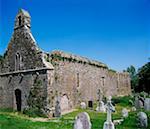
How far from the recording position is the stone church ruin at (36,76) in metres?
21.0

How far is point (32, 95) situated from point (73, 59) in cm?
600

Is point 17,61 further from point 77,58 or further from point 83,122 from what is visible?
point 83,122

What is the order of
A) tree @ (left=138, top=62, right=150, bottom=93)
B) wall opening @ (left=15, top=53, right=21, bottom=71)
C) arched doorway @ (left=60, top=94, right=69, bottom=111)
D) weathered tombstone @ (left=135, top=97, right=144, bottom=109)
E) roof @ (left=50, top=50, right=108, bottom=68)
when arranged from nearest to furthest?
wall opening @ (left=15, top=53, right=21, bottom=71)
arched doorway @ (left=60, top=94, right=69, bottom=111)
roof @ (left=50, top=50, right=108, bottom=68)
weathered tombstone @ (left=135, top=97, right=144, bottom=109)
tree @ (left=138, top=62, right=150, bottom=93)

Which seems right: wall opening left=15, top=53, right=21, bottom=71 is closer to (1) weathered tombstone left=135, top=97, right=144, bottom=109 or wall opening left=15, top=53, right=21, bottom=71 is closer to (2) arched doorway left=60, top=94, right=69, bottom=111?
(2) arched doorway left=60, top=94, right=69, bottom=111

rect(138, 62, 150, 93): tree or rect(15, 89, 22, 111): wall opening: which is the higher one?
rect(138, 62, 150, 93): tree

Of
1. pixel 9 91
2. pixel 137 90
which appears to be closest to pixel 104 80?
pixel 9 91

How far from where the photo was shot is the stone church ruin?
21000 millimetres

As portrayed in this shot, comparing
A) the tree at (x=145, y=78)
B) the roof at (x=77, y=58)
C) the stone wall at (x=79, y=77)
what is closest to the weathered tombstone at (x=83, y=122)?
the stone wall at (x=79, y=77)

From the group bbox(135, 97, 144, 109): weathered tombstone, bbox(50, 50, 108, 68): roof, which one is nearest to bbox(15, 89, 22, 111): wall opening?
bbox(50, 50, 108, 68): roof

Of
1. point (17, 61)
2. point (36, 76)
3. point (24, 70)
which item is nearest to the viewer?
point (36, 76)

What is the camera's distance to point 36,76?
70.5ft

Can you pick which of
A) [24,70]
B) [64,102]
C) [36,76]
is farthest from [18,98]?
[64,102]

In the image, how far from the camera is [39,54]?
70.2ft

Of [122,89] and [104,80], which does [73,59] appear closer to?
[104,80]
